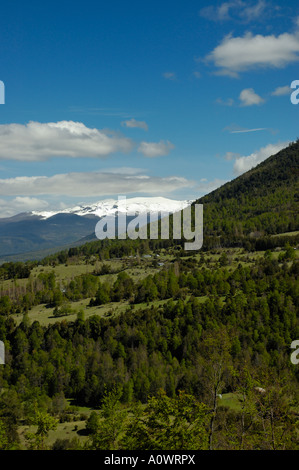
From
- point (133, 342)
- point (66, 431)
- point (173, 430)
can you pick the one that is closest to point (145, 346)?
point (133, 342)

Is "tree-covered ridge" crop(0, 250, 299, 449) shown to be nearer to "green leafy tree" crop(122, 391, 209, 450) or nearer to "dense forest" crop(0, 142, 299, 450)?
"dense forest" crop(0, 142, 299, 450)

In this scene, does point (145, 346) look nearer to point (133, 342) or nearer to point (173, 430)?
point (133, 342)

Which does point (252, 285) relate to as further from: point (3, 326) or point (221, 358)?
point (221, 358)

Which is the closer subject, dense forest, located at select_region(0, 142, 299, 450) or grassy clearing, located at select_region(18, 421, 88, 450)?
grassy clearing, located at select_region(18, 421, 88, 450)

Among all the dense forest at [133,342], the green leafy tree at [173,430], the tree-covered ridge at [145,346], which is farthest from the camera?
the tree-covered ridge at [145,346]

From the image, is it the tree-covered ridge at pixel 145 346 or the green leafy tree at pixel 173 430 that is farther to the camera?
the tree-covered ridge at pixel 145 346

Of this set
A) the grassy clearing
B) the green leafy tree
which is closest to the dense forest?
the grassy clearing

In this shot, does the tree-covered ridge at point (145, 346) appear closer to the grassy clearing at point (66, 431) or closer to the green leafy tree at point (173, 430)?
the grassy clearing at point (66, 431)

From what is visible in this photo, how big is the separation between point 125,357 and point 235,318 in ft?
112

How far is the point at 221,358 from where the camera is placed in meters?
32.4

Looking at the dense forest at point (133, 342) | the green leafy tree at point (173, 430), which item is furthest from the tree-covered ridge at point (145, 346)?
the green leafy tree at point (173, 430)

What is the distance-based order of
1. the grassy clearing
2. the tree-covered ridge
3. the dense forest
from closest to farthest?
A: 1. the grassy clearing
2. the dense forest
3. the tree-covered ridge

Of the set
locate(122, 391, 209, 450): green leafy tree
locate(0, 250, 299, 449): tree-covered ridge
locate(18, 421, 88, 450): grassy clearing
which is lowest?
locate(18, 421, 88, 450): grassy clearing

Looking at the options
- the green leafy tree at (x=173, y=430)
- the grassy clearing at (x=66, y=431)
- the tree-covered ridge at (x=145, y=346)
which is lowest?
the grassy clearing at (x=66, y=431)
